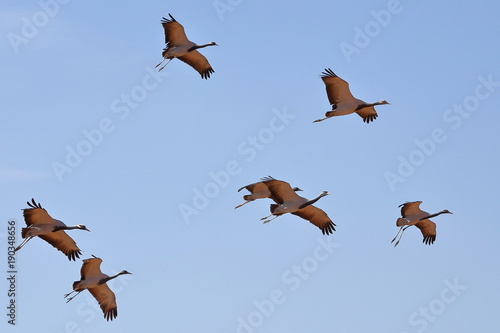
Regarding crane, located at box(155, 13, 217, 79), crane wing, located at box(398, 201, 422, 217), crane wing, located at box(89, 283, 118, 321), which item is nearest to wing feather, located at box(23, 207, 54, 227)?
crane wing, located at box(89, 283, 118, 321)

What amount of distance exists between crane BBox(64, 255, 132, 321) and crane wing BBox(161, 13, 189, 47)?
831 cm

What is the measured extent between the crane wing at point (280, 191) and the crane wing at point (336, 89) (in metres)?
4.05

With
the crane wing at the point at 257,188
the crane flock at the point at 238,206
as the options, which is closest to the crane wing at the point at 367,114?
the crane flock at the point at 238,206

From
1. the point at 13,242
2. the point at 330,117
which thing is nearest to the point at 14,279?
the point at 13,242

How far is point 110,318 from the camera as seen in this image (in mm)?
37125

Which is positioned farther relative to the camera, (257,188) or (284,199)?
(257,188)

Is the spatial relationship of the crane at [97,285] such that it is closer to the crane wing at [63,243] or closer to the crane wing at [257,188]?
the crane wing at [63,243]

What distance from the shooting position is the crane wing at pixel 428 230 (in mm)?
41219

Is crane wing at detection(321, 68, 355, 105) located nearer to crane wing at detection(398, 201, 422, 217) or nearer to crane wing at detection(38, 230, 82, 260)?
crane wing at detection(398, 201, 422, 217)

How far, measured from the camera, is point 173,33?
37656 millimetres

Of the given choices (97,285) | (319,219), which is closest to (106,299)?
(97,285)

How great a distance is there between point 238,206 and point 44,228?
301 inches

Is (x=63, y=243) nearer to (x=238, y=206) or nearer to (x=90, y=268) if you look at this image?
(x=90, y=268)

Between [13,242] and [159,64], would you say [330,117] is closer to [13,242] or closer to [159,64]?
[159,64]
